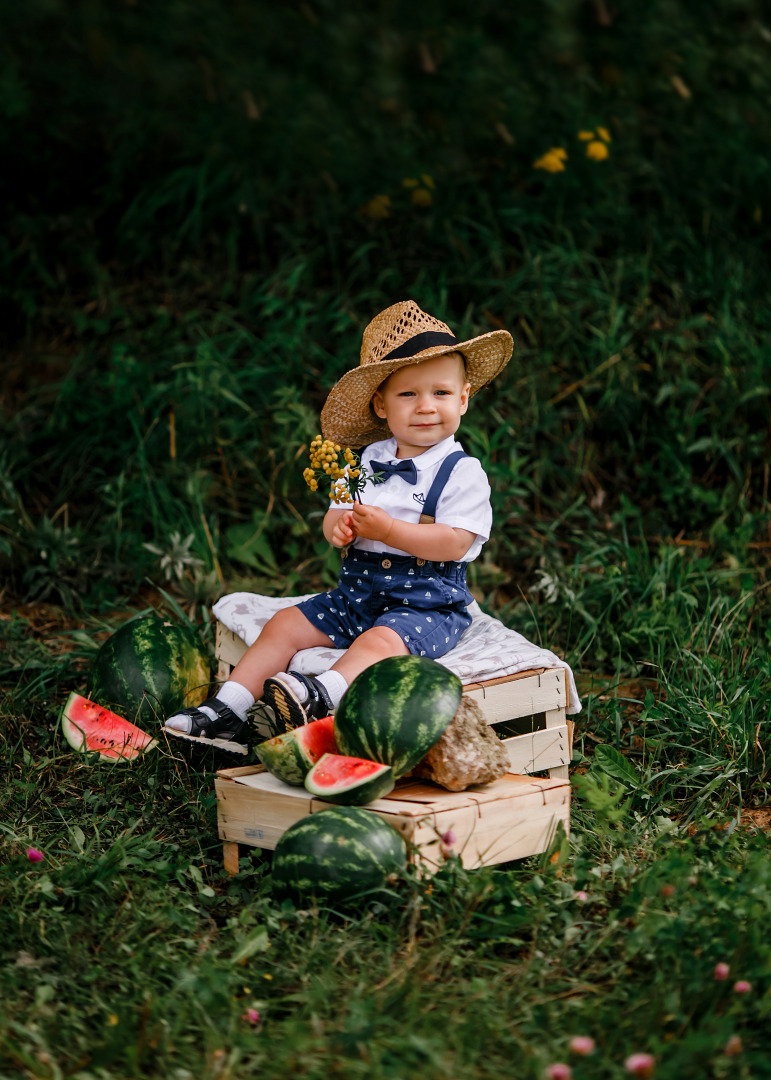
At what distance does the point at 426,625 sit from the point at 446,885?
3.70 ft

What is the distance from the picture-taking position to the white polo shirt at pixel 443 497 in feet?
12.1

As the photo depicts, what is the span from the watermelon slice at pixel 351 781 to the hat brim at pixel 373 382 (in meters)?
1.43

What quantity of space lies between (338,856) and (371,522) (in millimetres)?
1215

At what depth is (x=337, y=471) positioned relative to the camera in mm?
3518

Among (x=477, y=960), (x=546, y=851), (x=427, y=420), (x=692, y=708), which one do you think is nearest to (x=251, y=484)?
(x=427, y=420)

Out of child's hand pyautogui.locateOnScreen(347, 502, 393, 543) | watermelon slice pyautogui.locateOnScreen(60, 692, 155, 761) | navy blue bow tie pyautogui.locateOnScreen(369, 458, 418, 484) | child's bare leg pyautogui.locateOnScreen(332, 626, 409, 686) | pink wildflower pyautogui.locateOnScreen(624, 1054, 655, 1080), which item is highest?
navy blue bow tie pyautogui.locateOnScreen(369, 458, 418, 484)

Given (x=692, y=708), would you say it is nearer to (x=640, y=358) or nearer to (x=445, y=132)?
(x=640, y=358)

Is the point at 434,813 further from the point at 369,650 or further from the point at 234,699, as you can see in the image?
the point at 234,699

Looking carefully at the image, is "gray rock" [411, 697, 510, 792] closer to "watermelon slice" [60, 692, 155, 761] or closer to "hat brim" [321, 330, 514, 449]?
"watermelon slice" [60, 692, 155, 761]

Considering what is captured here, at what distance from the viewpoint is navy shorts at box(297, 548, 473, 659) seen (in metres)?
3.69

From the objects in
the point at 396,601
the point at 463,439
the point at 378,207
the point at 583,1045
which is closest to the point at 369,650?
the point at 396,601

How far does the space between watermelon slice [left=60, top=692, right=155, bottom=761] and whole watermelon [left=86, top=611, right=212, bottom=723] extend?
0.08m

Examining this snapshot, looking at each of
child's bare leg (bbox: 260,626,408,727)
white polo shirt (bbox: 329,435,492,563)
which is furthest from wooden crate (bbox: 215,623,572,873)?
white polo shirt (bbox: 329,435,492,563)

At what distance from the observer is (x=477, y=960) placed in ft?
8.38
